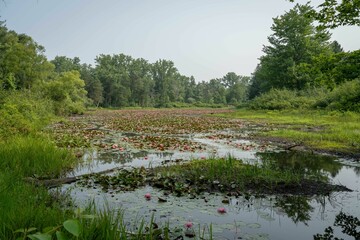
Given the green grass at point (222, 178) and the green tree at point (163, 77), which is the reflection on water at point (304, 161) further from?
the green tree at point (163, 77)

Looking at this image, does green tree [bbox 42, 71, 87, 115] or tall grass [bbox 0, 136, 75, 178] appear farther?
green tree [bbox 42, 71, 87, 115]

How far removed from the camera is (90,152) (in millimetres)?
10945

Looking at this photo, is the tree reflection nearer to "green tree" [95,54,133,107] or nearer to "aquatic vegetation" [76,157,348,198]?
"aquatic vegetation" [76,157,348,198]

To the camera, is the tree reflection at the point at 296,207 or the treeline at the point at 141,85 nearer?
the tree reflection at the point at 296,207

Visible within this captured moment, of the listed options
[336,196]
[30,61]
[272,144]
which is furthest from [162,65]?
[336,196]

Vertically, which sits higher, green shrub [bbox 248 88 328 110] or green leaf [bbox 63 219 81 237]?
green shrub [bbox 248 88 328 110]

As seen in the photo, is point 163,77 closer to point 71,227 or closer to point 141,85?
point 141,85

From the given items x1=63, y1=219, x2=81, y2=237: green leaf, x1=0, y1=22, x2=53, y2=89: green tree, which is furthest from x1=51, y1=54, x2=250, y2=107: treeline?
x1=63, y1=219, x2=81, y2=237: green leaf

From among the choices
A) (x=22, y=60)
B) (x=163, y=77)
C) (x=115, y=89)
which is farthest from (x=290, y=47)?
(x=163, y=77)

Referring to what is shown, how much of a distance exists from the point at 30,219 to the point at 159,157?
22.9 feet

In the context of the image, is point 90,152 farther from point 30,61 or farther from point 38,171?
point 30,61

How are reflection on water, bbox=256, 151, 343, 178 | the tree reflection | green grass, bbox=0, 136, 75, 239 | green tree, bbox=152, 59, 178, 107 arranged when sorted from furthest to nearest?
1. green tree, bbox=152, 59, 178, 107
2. reflection on water, bbox=256, 151, 343, 178
3. the tree reflection
4. green grass, bbox=0, 136, 75, 239

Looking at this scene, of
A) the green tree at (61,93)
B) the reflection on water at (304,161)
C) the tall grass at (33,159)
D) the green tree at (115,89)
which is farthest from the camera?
the green tree at (115,89)

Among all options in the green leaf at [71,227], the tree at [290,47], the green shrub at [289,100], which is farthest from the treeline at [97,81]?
the tree at [290,47]
